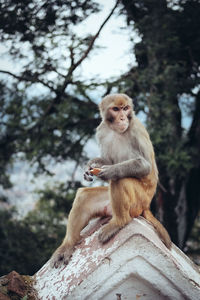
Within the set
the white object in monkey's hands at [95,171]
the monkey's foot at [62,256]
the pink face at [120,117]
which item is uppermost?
the pink face at [120,117]

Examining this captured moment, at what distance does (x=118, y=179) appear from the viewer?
9.66 feet

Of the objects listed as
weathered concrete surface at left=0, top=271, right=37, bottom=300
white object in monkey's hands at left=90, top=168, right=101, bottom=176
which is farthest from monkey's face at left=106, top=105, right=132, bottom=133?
weathered concrete surface at left=0, top=271, right=37, bottom=300

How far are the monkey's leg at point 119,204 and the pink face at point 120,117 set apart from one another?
0.55m

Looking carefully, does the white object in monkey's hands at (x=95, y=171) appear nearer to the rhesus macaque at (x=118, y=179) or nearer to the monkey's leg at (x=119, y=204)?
the rhesus macaque at (x=118, y=179)

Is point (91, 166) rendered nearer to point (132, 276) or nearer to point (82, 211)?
point (82, 211)

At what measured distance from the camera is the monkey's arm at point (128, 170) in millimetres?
2961

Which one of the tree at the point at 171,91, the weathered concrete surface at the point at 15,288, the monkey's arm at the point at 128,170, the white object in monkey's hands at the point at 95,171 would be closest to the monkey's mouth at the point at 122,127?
the monkey's arm at the point at 128,170

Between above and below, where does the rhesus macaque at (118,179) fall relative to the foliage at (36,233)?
below

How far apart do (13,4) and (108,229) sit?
4390mm

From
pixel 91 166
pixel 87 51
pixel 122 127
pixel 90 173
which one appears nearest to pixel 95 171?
pixel 90 173

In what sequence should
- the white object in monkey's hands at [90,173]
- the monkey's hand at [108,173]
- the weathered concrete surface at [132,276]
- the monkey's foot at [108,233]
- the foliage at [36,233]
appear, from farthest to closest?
the foliage at [36,233] → the white object in monkey's hands at [90,173] → the monkey's hand at [108,173] → the monkey's foot at [108,233] → the weathered concrete surface at [132,276]

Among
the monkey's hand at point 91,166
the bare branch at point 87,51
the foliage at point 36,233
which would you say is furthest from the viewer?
the foliage at point 36,233

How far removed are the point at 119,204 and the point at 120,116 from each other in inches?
34.4

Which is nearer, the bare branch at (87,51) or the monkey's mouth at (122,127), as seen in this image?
the monkey's mouth at (122,127)
